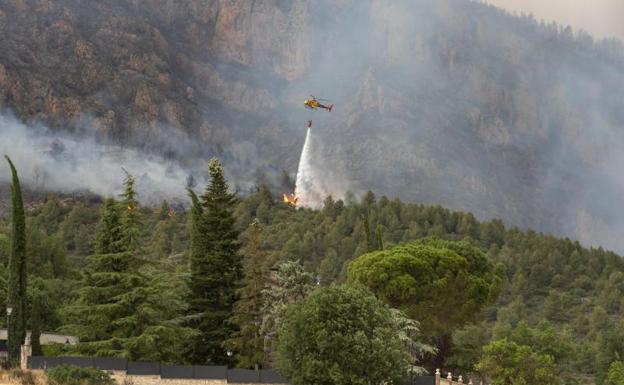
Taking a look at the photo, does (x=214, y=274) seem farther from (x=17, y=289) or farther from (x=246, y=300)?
(x=17, y=289)

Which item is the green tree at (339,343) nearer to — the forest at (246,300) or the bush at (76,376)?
the forest at (246,300)

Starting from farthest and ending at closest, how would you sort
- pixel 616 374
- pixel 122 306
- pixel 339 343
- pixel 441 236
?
pixel 441 236 < pixel 616 374 < pixel 122 306 < pixel 339 343

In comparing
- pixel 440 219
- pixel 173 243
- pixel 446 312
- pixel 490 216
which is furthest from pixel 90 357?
pixel 490 216

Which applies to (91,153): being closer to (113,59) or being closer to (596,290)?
(113,59)

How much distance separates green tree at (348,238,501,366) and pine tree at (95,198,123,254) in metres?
18.4

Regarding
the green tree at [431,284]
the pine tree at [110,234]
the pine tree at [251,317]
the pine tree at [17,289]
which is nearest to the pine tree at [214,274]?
the pine tree at [251,317]

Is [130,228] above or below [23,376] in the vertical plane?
above

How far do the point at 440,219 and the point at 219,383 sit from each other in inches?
3201

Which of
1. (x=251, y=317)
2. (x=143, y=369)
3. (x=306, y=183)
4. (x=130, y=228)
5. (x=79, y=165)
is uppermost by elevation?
(x=306, y=183)

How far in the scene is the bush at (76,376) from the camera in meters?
47.8

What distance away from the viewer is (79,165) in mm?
170000

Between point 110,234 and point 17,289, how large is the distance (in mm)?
6323

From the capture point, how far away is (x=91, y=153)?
578 ft

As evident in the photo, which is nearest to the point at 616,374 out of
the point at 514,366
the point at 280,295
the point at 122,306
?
the point at 514,366
